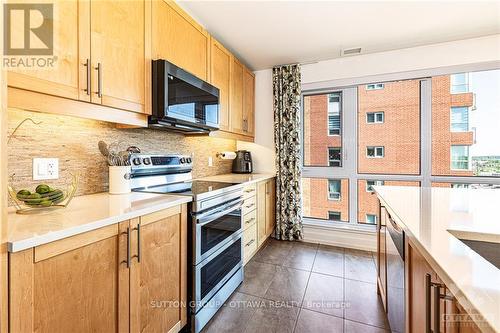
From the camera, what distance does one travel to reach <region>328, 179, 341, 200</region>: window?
335 centimetres

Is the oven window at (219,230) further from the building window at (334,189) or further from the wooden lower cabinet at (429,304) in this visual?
the building window at (334,189)

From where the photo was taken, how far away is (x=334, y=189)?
3.37 meters

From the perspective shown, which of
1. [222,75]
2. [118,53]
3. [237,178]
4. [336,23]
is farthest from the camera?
[237,178]

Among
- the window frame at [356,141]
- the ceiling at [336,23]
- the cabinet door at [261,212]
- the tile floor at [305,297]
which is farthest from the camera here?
the cabinet door at [261,212]

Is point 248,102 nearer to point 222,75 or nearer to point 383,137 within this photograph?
point 222,75

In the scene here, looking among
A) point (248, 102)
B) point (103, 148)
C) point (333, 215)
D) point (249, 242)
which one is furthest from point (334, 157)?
point (103, 148)

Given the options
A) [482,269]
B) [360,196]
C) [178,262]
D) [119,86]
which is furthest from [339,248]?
[119,86]

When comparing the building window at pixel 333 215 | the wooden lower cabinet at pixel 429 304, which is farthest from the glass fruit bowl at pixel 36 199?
the building window at pixel 333 215

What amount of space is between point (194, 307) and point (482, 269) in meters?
1.50

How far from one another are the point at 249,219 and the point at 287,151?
1196mm

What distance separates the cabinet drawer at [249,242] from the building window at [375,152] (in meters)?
1.80

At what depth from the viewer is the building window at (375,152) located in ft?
10.3

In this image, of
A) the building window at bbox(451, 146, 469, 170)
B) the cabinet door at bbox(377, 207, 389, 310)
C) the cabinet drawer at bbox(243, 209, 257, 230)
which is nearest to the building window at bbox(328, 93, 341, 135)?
the building window at bbox(451, 146, 469, 170)

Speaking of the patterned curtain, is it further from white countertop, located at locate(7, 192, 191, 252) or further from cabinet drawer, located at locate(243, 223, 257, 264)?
white countertop, located at locate(7, 192, 191, 252)
